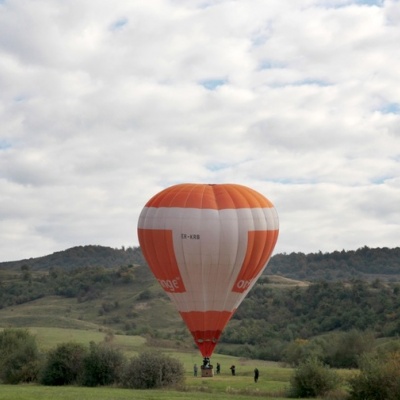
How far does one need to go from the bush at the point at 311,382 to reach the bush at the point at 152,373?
7.69 m

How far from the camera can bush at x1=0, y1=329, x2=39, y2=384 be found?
192ft

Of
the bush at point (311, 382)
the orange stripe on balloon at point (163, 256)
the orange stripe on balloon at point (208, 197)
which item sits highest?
the orange stripe on balloon at point (208, 197)

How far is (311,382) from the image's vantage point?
4944 centimetres

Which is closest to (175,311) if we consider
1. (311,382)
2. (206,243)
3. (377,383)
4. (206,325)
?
(206,325)

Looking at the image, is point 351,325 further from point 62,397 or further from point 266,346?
point 62,397

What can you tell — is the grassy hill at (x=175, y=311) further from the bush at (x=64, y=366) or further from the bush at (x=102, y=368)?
the bush at (x=102, y=368)

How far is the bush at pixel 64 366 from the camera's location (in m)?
55.5

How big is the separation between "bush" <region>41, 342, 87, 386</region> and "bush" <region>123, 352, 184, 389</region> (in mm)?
4407

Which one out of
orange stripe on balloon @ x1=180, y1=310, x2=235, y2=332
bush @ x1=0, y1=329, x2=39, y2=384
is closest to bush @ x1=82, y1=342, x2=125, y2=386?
orange stripe on balloon @ x1=180, y1=310, x2=235, y2=332

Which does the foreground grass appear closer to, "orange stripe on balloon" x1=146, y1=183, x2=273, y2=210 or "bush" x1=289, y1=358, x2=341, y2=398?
"bush" x1=289, y1=358, x2=341, y2=398

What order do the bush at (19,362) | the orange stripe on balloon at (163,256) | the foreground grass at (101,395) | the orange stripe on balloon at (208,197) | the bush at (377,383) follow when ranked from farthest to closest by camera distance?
the bush at (19,362) < the orange stripe on balloon at (208,197) < the orange stripe on balloon at (163,256) < the bush at (377,383) < the foreground grass at (101,395)

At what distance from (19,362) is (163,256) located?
1532 cm

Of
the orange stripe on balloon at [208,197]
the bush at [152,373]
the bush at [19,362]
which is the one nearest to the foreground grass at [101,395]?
the bush at [152,373]

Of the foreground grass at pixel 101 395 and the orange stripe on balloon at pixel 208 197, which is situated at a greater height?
the orange stripe on balloon at pixel 208 197
